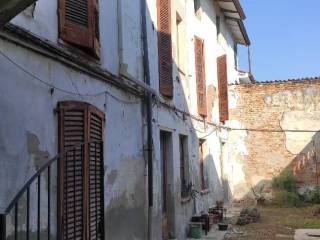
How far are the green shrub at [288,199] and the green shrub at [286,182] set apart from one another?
11.8 inches

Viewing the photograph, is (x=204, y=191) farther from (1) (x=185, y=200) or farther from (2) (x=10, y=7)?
(2) (x=10, y=7)

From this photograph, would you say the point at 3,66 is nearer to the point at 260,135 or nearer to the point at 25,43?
the point at 25,43

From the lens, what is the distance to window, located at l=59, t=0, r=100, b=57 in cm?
611

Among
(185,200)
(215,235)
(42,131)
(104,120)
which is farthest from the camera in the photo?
(185,200)

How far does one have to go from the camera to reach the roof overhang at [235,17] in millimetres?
18312

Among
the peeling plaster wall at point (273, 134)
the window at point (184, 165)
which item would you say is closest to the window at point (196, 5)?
the window at point (184, 165)

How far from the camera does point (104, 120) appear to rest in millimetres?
7270

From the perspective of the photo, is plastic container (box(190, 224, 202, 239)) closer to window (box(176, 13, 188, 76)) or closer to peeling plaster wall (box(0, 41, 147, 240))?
peeling plaster wall (box(0, 41, 147, 240))

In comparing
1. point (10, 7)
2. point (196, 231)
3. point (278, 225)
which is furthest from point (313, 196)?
point (10, 7)

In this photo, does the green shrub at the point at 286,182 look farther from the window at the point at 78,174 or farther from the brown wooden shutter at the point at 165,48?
the window at the point at 78,174

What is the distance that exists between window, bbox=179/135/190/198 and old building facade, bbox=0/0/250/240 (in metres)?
0.04

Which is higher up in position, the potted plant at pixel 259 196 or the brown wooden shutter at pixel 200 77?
the brown wooden shutter at pixel 200 77

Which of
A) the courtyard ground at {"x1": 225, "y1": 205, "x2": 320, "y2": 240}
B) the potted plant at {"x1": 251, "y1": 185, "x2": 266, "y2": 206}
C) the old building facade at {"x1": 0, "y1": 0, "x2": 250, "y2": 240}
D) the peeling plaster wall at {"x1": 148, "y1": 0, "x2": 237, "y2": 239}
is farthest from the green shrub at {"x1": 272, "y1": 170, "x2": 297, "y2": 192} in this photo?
the old building facade at {"x1": 0, "y1": 0, "x2": 250, "y2": 240}

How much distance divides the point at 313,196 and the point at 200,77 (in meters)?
6.18
